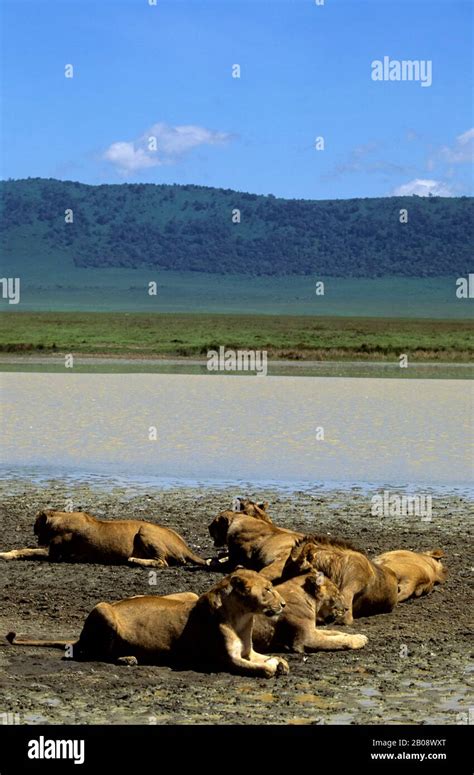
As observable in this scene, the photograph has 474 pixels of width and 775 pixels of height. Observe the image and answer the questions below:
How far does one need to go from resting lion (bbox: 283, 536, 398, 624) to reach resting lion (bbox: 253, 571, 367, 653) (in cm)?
31

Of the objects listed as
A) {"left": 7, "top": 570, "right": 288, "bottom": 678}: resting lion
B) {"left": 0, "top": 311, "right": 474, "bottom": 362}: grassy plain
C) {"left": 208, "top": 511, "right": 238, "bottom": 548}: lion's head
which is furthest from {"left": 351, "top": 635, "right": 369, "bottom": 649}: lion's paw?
{"left": 0, "top": 311, "right": 474, "bottom": 362}: grassy plain

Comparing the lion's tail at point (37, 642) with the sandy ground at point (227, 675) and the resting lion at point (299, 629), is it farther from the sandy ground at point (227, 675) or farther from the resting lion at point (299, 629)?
the resting lion at point (299, 629)

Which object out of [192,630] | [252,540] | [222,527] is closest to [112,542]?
[222,527]

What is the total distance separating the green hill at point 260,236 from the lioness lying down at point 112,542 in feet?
504

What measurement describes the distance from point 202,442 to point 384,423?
4501 millimetres

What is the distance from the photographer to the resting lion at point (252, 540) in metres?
9.50

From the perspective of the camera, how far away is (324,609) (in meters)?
8.36

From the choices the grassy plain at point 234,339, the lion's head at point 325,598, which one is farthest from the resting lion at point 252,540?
the grassy plain at point 234,339

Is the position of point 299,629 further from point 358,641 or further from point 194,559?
point 194,559

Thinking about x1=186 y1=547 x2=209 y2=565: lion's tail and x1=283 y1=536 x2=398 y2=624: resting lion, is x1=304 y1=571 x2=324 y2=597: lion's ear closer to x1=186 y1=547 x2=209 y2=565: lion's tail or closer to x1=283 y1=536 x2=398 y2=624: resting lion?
x1=283 y1=536 x2=398 y2=624: resting lion

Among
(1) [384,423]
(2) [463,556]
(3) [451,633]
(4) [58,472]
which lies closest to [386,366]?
(1) [384,423]

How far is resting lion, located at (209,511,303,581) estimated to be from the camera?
31.2 feet

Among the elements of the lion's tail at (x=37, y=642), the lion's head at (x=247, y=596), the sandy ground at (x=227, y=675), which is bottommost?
the sandy ground at (x=227, y=675)

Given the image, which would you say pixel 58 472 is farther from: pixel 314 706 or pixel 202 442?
pixel 314 706
